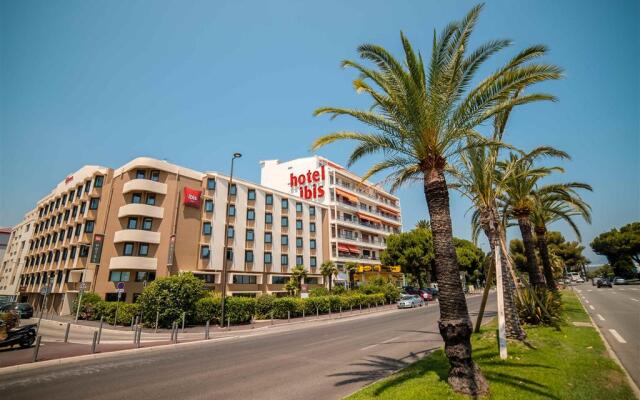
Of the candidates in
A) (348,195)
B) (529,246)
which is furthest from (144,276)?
(348,195)

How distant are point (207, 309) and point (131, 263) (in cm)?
1174

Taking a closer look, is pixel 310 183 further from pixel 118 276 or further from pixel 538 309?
pixel 538 309

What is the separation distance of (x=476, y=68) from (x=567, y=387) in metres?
7.81

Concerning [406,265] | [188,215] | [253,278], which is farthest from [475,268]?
[188,215]

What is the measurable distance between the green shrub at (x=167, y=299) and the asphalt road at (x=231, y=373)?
381 inches

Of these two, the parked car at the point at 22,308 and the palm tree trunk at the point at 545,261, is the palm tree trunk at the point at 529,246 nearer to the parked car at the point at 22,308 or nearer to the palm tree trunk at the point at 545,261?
the palm tree trunk at the point at 545,261

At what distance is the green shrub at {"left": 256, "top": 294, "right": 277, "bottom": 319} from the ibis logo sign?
2663cm

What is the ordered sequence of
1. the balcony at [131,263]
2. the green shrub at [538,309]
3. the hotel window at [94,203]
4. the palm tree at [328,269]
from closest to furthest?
1. the green shrub at [538,309]
2. the balcony at [131,263]
3. the hotel window at [94,203]
4. the palm tree at [328,269]

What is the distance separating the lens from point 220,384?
8195mm

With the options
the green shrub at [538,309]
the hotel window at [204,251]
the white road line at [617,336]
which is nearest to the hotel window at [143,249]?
the hotel window at [204,251]

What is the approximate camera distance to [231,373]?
9.36 m

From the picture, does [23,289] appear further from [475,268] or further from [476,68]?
[475,268]

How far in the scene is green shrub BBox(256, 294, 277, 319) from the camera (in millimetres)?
27644

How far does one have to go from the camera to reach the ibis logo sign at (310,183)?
2069 inches
